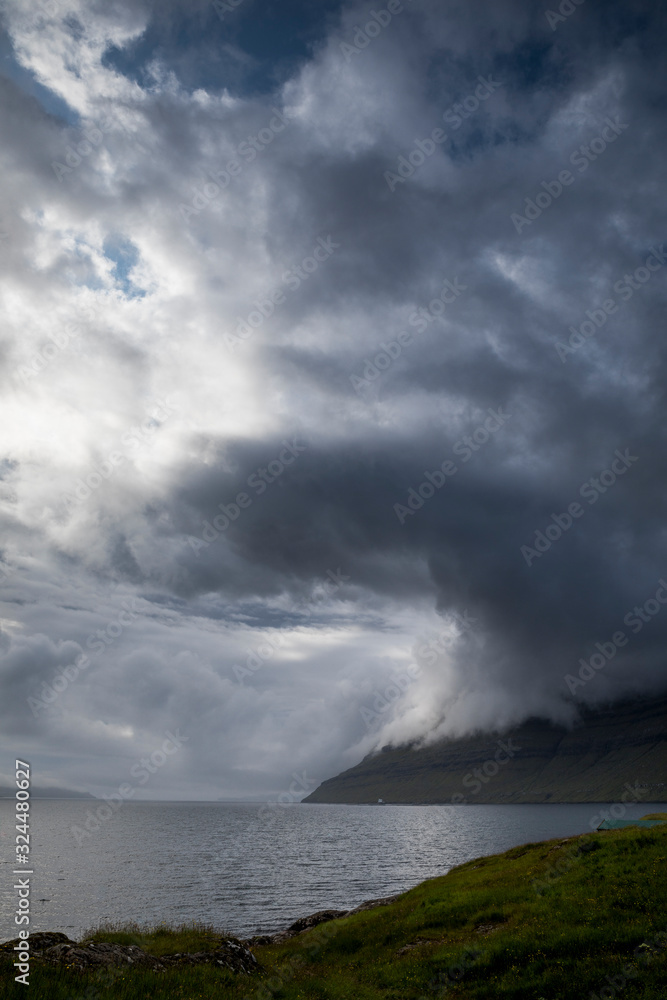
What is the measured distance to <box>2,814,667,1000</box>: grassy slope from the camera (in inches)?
755

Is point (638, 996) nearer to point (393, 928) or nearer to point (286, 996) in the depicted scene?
point (286, 996)

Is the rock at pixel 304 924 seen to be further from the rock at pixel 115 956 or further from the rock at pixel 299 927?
the rock at pixel 115 956

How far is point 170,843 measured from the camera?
148 m

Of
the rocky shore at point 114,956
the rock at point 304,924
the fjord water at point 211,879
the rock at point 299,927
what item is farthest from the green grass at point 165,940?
the fjord water at point 211,879

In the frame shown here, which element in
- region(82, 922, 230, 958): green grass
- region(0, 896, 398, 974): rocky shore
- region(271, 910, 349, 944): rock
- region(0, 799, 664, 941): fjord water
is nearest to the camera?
region(0, 896, 398, 974): rocky shore

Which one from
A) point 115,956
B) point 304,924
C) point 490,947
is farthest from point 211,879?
point 490,947

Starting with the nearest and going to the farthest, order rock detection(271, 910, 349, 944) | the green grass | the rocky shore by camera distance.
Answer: the rocky shore
the green grass
rock detection(271, 910, 349, 944)

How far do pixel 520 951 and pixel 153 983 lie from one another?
13.4 meters

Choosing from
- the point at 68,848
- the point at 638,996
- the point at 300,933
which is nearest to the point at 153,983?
the point at 638,996

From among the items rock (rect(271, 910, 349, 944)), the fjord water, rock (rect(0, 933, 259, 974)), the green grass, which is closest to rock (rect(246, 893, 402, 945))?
rock (rect(271, 910, 349, 944))

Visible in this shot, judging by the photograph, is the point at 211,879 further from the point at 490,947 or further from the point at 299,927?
the point at 490,947

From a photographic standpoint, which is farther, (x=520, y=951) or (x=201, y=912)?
(x=201, y=912)

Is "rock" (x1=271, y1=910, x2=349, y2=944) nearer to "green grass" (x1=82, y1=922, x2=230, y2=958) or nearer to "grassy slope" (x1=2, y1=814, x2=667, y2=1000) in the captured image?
"grassy slope" (x1=2, y1=814, x2=667, y2=1000)

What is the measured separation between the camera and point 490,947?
23719 mm
